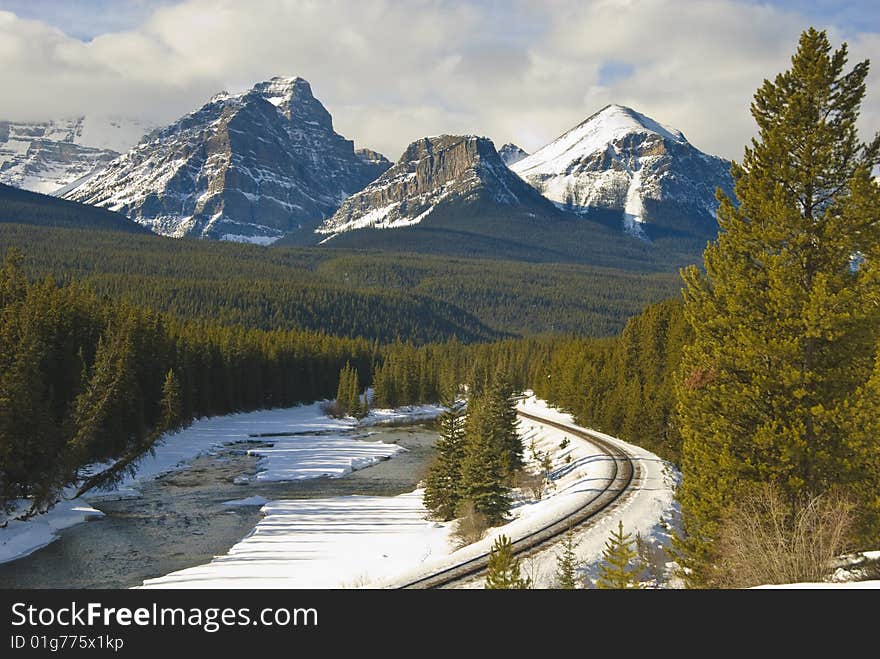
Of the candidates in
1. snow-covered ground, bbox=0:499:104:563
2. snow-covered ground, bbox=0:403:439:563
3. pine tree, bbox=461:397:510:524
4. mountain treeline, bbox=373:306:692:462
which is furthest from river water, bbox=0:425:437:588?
mountain treeline, bbox=373:306:692:462

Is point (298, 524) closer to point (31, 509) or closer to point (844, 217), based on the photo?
Result: point (31, 509)

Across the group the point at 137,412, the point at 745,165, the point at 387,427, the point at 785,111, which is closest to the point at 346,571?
the point at 745,165

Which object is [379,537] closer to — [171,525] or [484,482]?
[484,482]

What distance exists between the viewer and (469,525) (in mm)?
29531

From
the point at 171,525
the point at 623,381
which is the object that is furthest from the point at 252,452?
the point at 623,381

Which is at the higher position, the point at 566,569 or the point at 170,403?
the point at 566,569

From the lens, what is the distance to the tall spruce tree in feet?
49.8

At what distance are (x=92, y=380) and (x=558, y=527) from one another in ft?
103

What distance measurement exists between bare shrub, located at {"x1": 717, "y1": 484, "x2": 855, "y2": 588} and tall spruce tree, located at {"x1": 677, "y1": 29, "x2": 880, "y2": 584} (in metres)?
0.53

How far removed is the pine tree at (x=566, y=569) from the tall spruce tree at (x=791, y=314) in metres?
3.04

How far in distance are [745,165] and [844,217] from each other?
2754 millimetres

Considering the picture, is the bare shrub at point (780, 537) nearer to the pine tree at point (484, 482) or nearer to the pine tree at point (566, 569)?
the pine tree at point (566, 569)

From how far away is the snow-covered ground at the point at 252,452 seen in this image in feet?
108
